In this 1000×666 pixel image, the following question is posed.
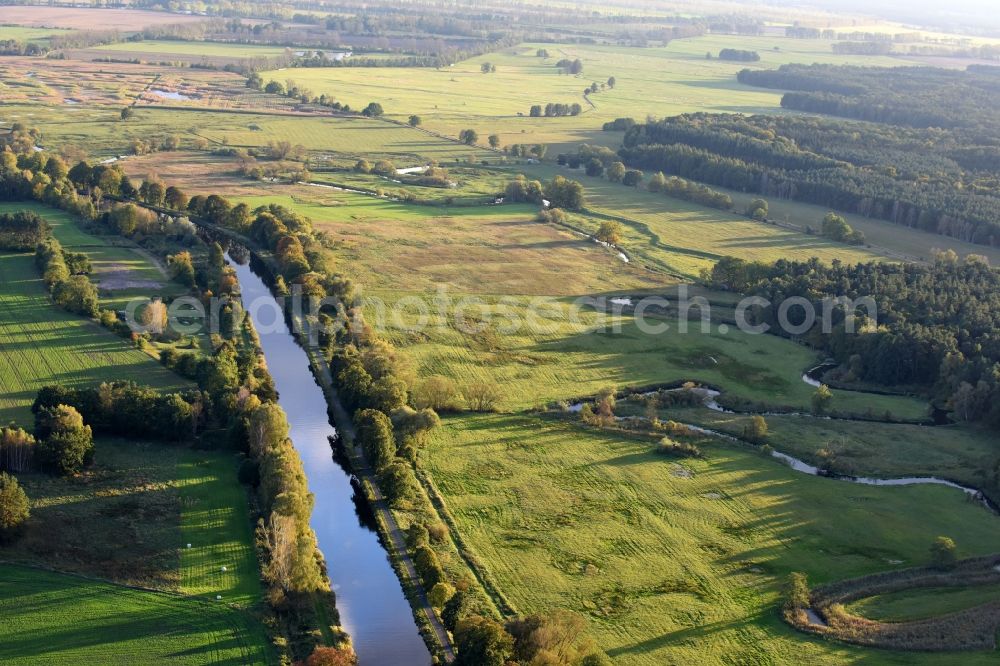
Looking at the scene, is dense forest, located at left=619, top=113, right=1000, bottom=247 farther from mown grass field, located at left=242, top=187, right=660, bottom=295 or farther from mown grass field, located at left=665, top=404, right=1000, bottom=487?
mown grass field, located at left=665, top=404, right=1000, bottom=487

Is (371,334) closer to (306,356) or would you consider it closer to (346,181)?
(306,356)

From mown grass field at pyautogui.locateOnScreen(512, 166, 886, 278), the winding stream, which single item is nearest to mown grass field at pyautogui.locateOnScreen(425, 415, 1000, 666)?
the winding stream

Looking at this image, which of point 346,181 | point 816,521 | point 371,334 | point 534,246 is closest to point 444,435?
point 371,334

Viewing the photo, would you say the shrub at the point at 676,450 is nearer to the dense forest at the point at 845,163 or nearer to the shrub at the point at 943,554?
the shrub at the point at 943,554

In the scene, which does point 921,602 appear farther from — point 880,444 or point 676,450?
point 880,444

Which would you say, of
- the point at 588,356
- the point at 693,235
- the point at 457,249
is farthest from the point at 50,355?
the point at 693,235

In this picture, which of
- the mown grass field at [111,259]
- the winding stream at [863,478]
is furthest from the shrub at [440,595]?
the mown grass field at [111,259]
